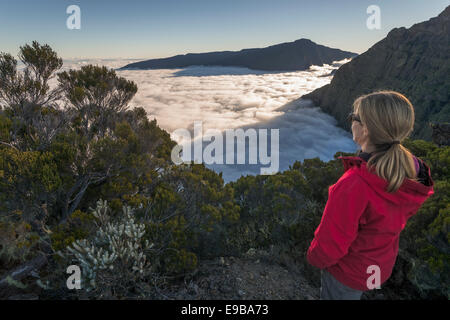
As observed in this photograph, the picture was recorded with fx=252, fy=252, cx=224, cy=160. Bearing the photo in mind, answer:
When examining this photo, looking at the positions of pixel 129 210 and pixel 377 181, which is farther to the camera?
pixel 129 210

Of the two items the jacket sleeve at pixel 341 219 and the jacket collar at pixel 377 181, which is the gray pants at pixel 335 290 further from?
the jacket collar at pixel 377 181

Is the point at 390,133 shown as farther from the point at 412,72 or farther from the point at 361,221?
the point at 412,72

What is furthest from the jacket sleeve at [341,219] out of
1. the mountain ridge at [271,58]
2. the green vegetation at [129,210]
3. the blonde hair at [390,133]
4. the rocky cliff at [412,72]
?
the mountain ridge at [271,58]

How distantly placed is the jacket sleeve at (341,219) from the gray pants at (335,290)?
→ 241 mm

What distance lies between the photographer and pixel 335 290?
180 cm

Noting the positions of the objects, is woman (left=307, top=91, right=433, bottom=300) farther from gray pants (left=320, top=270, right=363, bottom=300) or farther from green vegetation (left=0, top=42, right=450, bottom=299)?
green vegetation (left=0, top=42, right=450, bottom=299)

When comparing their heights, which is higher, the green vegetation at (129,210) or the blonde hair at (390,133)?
the blonde hair at (390,133)

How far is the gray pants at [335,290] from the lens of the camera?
5.76 ft

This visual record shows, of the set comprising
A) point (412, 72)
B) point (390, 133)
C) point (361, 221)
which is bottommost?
point (361, 221)

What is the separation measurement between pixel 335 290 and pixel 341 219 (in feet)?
2.25

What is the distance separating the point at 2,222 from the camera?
136 inches

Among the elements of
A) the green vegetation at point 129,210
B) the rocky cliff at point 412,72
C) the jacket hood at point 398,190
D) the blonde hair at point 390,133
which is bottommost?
the green vegetation at point 129,210

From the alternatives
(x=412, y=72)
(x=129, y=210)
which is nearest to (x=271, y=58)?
(x=412, y=72)
